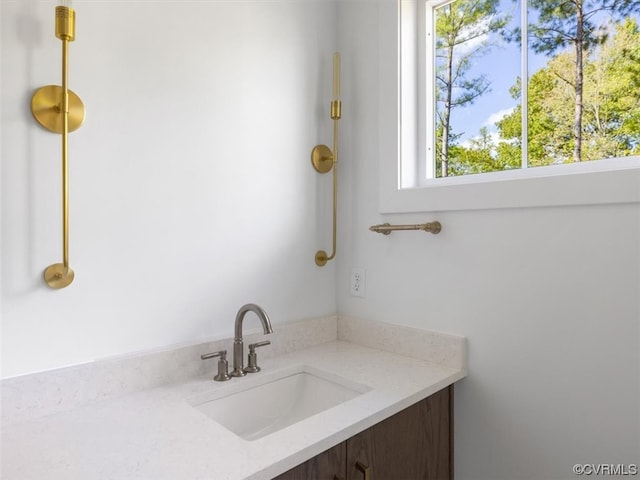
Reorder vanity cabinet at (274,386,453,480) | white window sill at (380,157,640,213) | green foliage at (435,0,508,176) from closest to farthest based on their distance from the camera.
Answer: vanity cabinet at (274,386,453,480) → white window sill at (380,157,640,213) → green foliage at (435,0,508,176)

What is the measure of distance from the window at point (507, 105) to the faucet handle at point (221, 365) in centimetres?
76

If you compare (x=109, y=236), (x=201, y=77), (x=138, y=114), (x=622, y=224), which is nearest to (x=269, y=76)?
(x=201, y=77)

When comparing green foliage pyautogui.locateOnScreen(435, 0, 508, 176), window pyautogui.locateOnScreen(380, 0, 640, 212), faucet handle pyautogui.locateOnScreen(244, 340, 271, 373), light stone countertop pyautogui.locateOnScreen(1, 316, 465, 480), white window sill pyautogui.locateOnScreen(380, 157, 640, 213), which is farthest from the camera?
green foliage pyautogui.locateOnScreen(435, 0, 508, 176)

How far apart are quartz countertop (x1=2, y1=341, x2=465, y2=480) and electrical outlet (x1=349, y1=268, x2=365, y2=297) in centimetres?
44

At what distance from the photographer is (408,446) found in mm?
1125

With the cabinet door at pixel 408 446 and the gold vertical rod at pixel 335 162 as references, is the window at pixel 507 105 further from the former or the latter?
the cabinet door at pixel 408 446

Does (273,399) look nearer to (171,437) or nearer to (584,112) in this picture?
(171,437)

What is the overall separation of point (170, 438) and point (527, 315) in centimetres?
99

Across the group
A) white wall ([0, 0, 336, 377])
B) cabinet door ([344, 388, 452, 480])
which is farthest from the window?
cabinet door ([344, 388, 452, 480])

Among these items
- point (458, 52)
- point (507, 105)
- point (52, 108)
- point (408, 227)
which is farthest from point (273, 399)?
point (458, 52)

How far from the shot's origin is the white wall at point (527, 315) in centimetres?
102

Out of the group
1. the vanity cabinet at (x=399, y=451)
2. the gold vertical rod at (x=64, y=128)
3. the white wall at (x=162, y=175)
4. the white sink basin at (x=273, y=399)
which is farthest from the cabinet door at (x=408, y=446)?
the gold vertical rod at (x=64, y=128)

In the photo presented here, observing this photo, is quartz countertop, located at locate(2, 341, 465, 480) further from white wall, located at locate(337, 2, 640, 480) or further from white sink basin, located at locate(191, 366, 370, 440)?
white wall, located at locate(337, 2, 640, 480)

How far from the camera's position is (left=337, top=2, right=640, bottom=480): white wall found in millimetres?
1021
